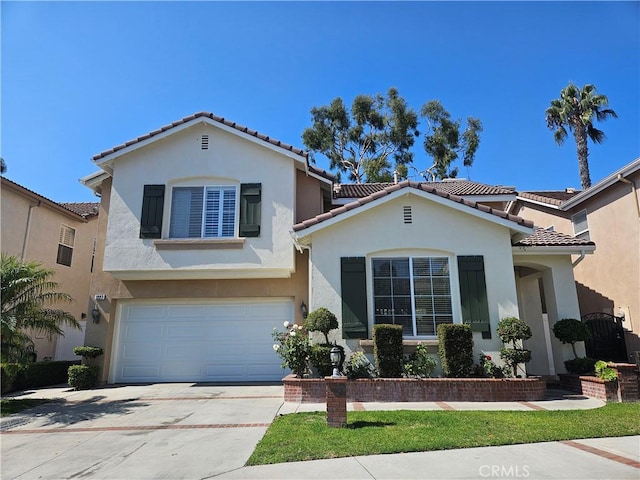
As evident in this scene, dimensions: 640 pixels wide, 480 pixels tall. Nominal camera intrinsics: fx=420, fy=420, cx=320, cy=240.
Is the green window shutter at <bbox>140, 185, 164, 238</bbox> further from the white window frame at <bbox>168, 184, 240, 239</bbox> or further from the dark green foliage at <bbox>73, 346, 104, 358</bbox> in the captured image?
the dark green foliage at <bbox>73, 346, 104, 358</bbox>

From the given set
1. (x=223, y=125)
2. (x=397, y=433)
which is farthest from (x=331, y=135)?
(x=397, y=433)

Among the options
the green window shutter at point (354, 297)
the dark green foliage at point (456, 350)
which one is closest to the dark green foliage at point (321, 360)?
the green window shutter at point (354, 297)

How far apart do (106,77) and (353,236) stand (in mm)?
7418

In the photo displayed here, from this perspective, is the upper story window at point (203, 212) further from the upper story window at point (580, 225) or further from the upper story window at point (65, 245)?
the upper story window at point (580, 225)

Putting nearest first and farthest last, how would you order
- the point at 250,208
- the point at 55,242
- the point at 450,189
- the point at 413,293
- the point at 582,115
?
the point at 413,293 → the point at 250,208 → the point at 450,189 → the point at 55,242 → the point at 582,115

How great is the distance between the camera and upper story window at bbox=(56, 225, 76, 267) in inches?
721

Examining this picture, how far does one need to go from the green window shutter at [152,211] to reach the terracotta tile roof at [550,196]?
1583cm

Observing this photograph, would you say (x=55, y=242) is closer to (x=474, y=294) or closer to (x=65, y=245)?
(x=65, y=245)

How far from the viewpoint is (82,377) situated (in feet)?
41.7

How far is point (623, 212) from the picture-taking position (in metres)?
14.7

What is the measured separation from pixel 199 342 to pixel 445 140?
2615cm

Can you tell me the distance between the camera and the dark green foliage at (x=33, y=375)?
41.7ft

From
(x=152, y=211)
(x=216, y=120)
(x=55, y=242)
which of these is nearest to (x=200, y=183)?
(x=152, y=211)

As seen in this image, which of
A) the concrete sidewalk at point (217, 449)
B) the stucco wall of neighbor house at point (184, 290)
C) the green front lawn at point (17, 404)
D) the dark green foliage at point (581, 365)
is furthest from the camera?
the stucco wall of neighbor house at point (184, 290)
